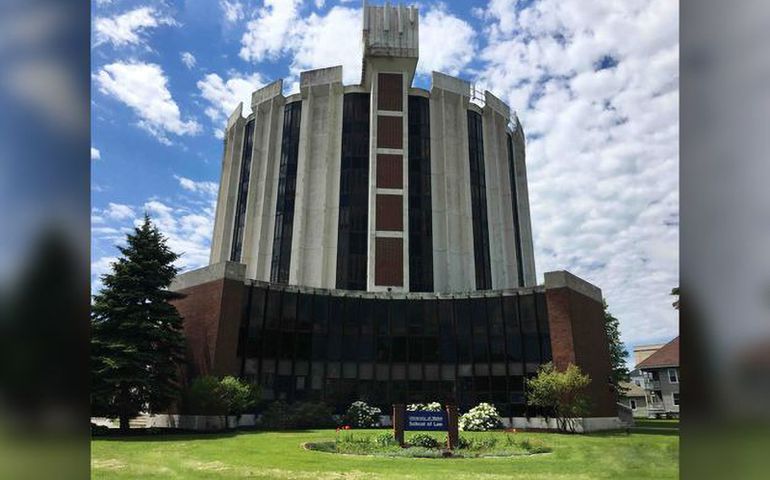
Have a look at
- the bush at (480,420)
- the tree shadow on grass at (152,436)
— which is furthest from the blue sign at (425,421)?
the bush at (480,420)

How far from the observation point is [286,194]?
6044cm

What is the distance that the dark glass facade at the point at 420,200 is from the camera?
183 feet

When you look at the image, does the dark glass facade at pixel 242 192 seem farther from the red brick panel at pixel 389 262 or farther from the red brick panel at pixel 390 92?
the red brick panel at pixel 389 262

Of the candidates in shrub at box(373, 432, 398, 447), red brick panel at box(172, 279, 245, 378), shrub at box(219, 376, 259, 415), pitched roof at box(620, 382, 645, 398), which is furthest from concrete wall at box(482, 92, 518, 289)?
shrub at box(373, 432, 398, 447)

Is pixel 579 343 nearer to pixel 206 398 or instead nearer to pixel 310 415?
pixel 310 415

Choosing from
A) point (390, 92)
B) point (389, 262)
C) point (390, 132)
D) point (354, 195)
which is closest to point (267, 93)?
point (390, 92)

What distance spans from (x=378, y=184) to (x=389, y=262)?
28.4ft

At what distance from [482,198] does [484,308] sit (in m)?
24.6

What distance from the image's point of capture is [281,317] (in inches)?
1544

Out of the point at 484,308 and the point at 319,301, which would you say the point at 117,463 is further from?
the point at 484,308

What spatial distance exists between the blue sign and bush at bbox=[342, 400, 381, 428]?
15.2m

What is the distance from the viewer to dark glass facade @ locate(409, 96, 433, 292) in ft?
183

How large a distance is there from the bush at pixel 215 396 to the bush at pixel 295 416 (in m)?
2.39

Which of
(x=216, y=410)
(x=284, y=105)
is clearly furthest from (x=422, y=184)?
(x=216, y=410)
